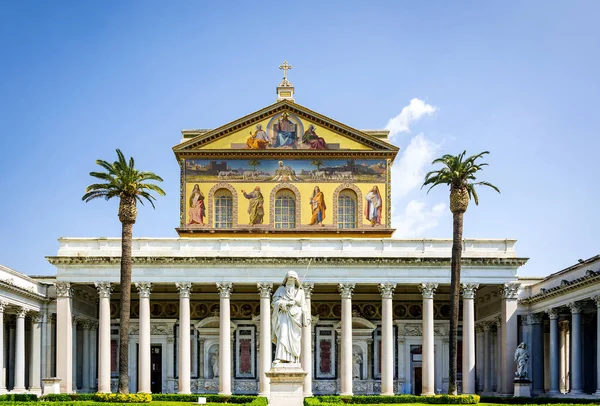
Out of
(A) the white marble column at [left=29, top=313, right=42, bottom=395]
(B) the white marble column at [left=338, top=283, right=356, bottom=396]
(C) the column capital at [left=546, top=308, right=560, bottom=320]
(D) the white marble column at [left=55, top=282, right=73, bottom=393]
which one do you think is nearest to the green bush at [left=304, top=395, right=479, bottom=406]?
(B) the white marble column at [left=338, top=283, right=356, bottom=396]

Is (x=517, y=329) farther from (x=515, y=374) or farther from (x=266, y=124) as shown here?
(x=266, y=124)

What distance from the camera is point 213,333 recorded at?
58.0 meters

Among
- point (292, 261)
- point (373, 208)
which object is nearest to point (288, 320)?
point (292, 261)

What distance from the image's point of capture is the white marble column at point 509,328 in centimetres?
5056

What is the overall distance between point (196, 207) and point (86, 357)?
1226cm

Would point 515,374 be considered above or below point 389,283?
below

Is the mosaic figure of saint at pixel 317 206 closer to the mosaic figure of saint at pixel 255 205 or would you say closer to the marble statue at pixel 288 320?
the mosaic figure of saint at pixel 255 205

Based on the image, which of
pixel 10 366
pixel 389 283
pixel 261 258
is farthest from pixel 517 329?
pixel 10 366

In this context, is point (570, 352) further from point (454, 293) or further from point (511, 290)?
point (454, 293)

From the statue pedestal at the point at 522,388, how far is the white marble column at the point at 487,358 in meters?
8.29

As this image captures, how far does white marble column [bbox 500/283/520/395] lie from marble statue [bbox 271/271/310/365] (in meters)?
28.9

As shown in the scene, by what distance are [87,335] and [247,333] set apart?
10693 mm

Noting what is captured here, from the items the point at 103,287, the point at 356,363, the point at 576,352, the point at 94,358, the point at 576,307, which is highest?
the point at 103,287

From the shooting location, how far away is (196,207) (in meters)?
57.1
